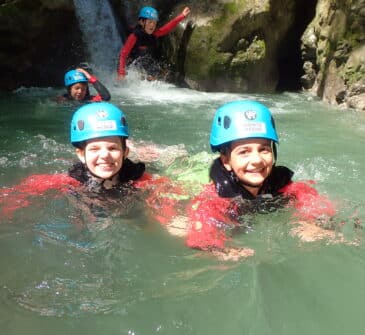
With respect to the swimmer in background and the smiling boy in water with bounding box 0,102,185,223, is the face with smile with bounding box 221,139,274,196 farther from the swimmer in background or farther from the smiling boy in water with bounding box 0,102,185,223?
the swimmer in background

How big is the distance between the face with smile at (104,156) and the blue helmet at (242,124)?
88 centimetres

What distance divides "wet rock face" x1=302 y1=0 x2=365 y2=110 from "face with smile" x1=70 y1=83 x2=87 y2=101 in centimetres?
500

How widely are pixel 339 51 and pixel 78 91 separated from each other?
5.27 m

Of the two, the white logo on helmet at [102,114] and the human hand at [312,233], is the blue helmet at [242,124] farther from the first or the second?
the white logo on helmet at [102,114]

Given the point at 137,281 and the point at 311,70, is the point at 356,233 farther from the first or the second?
the point at 311,70

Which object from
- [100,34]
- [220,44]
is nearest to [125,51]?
[100,34]

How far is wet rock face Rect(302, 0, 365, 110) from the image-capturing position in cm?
905

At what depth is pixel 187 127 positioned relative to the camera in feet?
24.3

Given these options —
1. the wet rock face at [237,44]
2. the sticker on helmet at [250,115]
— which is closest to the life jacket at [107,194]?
the sticker on helmet at [250,115]

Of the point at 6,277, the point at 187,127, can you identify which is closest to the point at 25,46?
the point at 187,127

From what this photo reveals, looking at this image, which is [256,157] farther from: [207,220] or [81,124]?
[81,124]

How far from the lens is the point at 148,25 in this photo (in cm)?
1077

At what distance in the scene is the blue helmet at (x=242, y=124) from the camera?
3711 mm

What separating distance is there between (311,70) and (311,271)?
8.85 metres
